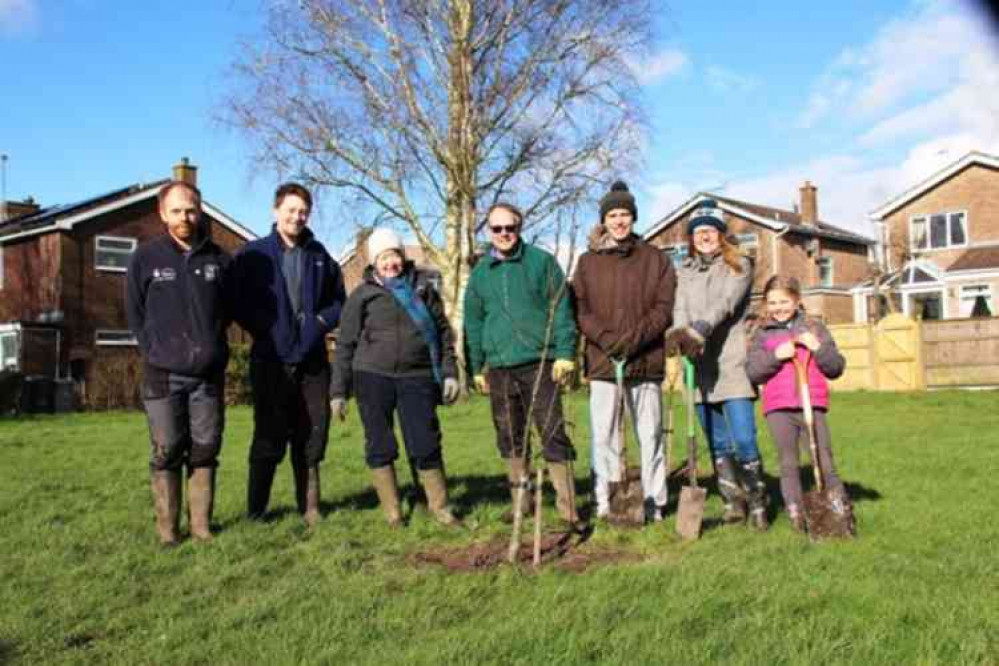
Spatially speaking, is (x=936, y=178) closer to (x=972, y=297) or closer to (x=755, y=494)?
(x=972, y=297)

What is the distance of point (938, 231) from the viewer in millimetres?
39656

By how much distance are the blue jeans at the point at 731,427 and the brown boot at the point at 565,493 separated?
109 cm

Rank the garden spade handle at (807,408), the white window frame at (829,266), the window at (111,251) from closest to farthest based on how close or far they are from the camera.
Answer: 1. the garden spade handle at (807,408)
2. the window at (111,251)
3. the white window frame at (829,266)

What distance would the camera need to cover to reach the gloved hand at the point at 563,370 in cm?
593

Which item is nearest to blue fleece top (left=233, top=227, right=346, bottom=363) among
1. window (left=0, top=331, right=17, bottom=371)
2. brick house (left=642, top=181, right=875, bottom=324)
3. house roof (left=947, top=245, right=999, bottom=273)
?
window (left=0, top=331, right=17, bottom=371)

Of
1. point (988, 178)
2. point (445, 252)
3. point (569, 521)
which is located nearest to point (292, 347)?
point (569, 521)

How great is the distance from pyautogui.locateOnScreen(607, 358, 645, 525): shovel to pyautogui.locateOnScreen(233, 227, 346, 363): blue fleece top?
2.02 meters

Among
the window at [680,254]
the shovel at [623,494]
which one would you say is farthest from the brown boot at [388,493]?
the window at [680,254]

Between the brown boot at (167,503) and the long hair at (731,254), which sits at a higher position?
the long hair at (731,254)

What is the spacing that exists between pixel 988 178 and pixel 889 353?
17.9 meters

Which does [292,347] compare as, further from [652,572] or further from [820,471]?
[820,471]

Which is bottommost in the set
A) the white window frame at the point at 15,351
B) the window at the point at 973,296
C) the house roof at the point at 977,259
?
the white window frame at the point at 15,351

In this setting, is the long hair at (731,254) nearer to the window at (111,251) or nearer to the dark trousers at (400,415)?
the dark trousers at (400,415)

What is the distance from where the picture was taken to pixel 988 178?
3828 centimetres
